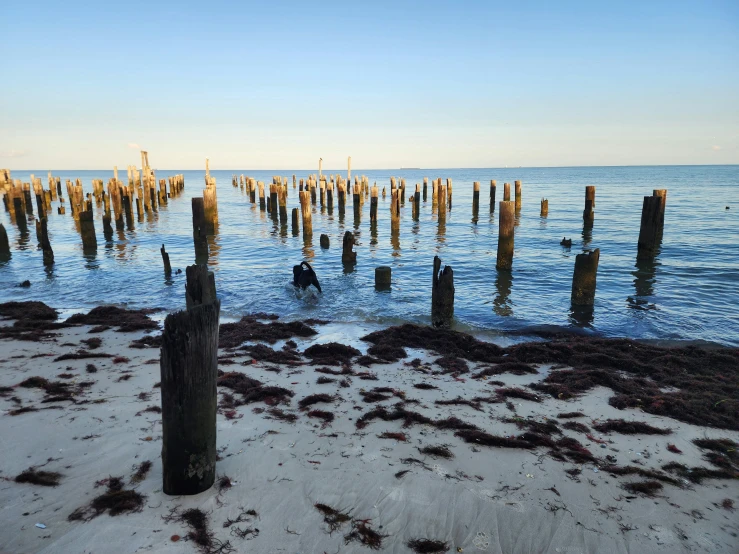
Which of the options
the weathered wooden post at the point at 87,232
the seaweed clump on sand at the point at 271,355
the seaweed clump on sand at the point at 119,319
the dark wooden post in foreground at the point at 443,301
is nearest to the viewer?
the seaweed clump on sand at the point at 271,355

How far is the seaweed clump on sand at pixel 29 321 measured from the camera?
8.76 meters

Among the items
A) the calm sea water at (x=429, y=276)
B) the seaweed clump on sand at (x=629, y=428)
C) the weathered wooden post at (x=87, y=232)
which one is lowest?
the calm sea water at (x=429, y=276)

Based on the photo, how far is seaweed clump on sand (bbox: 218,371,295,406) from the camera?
605cm

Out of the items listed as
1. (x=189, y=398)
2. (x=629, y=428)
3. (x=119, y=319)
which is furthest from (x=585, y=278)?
(x=119, y=319)

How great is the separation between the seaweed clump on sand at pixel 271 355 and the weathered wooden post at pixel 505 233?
1006 cm

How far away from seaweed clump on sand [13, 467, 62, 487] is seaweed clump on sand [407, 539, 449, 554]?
10.7 ft

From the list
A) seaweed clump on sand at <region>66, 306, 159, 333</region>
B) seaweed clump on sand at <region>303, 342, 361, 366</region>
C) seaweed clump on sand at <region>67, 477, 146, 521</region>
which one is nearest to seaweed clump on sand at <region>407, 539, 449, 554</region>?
seaweed clump on sand at <region>67, 477, 146, 521</region>

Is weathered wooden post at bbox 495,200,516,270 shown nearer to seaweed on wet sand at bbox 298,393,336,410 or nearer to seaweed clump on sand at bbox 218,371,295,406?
seaweed on wet sand at bbox 298,393,336,410

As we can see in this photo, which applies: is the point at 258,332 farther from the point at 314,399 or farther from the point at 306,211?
the point at 306,211

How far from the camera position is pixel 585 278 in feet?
38.3

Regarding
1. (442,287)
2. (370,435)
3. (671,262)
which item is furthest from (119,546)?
(671,262)

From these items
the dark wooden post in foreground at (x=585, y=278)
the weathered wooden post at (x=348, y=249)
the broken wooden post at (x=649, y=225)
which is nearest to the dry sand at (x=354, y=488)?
the dark wooden post in foreground at (x=585, y=278)

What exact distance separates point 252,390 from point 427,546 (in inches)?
137

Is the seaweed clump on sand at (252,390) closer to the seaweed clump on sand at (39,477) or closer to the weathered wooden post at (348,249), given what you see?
the seaweed clump on sand at (39,477)
